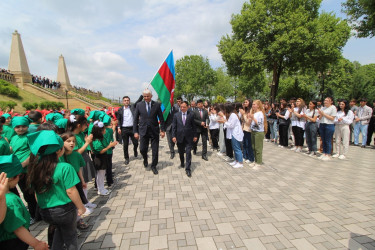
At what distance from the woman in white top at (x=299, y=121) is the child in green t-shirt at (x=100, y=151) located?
6.85 m

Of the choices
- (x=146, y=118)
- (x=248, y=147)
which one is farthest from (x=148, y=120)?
(x=248, y=147)

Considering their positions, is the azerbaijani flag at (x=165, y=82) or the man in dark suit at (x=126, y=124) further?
the man in dark suit at (x=126, y=124)

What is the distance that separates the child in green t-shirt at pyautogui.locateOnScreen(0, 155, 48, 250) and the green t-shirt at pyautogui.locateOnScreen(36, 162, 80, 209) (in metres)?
0.27

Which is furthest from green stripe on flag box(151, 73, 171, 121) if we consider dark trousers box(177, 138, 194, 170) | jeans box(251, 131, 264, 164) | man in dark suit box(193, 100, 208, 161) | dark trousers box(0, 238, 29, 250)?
dark trousers box(0, 238, 29, 250)

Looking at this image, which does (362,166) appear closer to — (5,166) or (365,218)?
(365,218)

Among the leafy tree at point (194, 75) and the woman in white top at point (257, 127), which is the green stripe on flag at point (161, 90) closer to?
the woman in white top at point (257, 127)

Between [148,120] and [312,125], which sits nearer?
[148,120]

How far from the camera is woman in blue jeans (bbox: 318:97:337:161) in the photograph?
634 cm

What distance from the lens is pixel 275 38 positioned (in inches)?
747

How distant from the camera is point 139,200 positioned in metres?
3.90

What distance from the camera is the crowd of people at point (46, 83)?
30072 millimetres

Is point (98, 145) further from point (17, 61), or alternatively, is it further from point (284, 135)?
point (17, 61)

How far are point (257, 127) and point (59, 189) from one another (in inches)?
198

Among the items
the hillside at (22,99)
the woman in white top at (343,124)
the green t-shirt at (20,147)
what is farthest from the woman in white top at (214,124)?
the hillside at (22,99)
